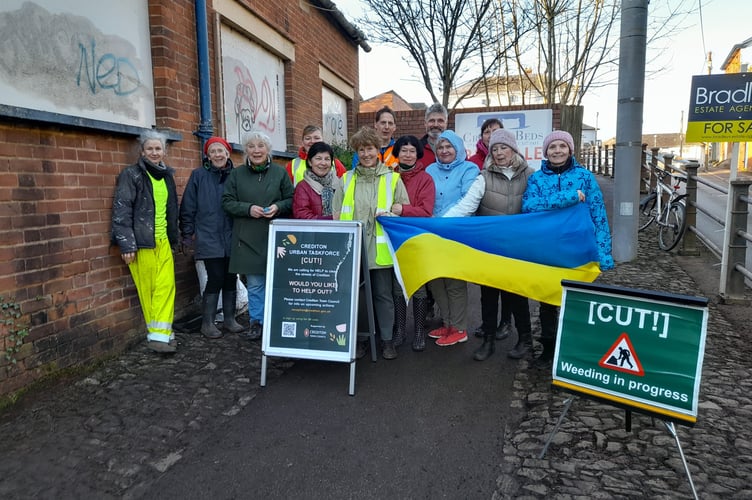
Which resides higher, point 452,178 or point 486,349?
point 452,178

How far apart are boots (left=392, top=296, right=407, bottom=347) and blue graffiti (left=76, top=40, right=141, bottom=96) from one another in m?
3.15

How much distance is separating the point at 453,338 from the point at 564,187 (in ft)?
5.52

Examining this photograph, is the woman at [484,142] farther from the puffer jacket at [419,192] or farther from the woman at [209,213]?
the woman at [209,213]

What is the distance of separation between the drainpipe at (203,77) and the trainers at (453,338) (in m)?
3.32

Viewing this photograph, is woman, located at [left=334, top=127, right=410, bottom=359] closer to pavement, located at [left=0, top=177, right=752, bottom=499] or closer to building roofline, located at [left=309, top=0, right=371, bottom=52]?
pavement, located at [left=0, top=177, right=752, bottom=499]

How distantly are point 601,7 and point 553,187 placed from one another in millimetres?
14798

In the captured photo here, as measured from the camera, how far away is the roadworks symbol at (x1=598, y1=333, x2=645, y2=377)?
285cm

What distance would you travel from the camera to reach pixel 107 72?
4.75 metres

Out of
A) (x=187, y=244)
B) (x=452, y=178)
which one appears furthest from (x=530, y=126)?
(x=187, y=244)

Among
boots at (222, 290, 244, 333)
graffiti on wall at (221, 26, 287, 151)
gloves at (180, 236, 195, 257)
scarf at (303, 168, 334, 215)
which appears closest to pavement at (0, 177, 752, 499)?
boots at (222, 290, 244, 333)

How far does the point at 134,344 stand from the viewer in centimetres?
490

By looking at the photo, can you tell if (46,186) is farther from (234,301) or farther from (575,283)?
(575,283)

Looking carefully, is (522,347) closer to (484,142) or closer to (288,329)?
(288,329)

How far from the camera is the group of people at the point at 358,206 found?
436 centimetres
